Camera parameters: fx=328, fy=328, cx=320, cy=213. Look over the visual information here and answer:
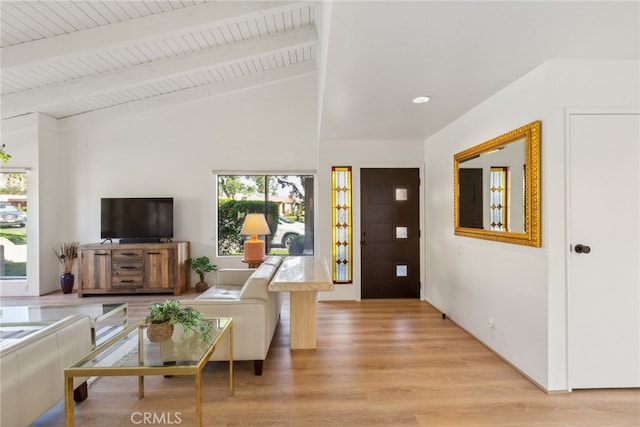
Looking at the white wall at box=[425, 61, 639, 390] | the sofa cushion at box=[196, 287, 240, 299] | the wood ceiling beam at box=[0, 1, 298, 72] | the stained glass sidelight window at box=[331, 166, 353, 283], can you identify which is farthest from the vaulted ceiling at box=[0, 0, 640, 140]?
the sofa cushion at box=[196, 287, 240, 299]

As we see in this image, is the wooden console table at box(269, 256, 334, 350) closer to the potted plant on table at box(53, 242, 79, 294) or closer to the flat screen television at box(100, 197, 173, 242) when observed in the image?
the flat screen television at box(100, 197, 173, 242)

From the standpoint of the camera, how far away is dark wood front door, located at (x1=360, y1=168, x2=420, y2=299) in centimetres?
502

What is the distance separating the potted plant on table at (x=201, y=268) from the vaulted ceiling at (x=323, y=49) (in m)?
2.72

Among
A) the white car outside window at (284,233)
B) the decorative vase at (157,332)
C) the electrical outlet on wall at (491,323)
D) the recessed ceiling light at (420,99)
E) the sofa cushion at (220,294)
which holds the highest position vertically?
the recessed ceiling light at (420,99)

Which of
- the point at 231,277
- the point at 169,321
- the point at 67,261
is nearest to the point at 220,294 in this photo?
the point at 231,277

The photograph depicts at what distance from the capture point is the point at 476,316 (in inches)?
132

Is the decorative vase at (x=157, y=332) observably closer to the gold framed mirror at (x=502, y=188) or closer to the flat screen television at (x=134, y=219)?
the gold framed mirror at (x=502, y=188)

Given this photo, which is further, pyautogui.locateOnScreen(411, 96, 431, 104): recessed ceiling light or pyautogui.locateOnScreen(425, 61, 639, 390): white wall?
pyautogui.locateOnScreen(411, 96, 431, 104): recessed ceiling light

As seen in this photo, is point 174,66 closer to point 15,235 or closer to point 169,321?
point 169,321

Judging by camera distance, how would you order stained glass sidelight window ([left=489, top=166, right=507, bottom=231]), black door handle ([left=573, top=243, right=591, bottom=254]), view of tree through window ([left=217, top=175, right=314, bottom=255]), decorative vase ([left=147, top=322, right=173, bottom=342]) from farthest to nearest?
view of tree through window ([left=217, top=175, right=314, bottom=255])
stained glass sidelight window ([left=489, top=166, right=507, bottom=231])
black door handle ([left=573, top=243, right=591, bottom=254])
decorative vase ([left=147, top=322, right=173, bottom=342])

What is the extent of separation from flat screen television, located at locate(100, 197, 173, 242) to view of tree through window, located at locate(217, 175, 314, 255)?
94 centimetres

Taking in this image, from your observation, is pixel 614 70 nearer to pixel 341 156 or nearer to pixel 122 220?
pixel 341 156

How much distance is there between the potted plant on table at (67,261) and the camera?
5.25m
